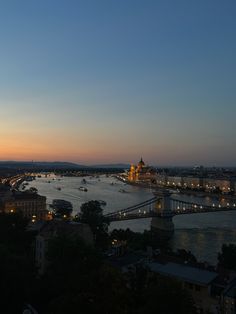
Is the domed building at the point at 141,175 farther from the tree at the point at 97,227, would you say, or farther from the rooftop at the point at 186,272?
the rooftop at the point at 186,272

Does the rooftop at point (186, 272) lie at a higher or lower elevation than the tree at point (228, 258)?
higher

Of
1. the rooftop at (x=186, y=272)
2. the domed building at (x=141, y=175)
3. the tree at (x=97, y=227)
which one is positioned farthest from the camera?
the domed building at (x=141, y=175)

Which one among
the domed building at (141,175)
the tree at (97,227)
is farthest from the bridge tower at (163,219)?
Result: the domed building at (141,175)

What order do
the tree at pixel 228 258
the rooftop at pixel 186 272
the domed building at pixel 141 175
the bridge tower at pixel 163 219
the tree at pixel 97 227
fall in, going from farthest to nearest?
1. the domed building at pixel 141 175
2. the bridge tower at pixel 163 219
3. the tree at pixel 97 227
4. the tree at pixel 228 258
5. the rooftop at pixel 186 272

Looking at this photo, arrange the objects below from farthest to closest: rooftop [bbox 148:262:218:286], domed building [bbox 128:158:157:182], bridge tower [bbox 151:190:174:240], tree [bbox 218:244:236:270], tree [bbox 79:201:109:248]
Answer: domed building [bbox 128:158:157:182]
bridge tower [bbox 151:190:174:240]
tree [bbox 79:201:109:248]
tree [bbox 218:244:236:270]
rooftop [bbox 148:262:218:286]

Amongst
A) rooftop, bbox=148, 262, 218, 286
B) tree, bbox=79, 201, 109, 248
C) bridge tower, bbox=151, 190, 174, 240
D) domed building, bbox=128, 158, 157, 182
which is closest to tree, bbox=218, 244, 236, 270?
rooftop, bbox=148, 262, 218, 286

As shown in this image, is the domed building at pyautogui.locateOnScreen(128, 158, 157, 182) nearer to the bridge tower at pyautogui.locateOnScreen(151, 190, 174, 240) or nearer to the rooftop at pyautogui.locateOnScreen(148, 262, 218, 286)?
the bridge tower at pyautogui.locateOnScreen(151, 190, 174, 240)

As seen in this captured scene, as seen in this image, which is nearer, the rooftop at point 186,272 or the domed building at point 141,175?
the rooftop at point 186,272

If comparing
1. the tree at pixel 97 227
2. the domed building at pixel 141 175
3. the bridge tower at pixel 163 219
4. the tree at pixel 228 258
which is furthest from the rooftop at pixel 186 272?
the domed building at pixel 141 175

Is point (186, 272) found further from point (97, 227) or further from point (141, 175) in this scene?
point (141, 175)
